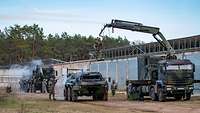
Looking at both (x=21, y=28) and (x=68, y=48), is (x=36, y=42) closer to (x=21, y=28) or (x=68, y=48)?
(x=21, y=28)

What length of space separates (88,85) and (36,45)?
305ft

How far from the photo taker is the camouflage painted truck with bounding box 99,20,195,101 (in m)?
35.6

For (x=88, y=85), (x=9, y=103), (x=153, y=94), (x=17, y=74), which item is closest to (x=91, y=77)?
(x=88, y=85)

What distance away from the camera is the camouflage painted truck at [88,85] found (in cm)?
3675

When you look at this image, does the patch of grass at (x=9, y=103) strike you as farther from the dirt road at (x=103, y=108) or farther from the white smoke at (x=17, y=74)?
the white smoke at (x=17, y=74)

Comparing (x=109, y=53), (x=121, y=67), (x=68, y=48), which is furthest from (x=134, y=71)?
(x=68, y=48)

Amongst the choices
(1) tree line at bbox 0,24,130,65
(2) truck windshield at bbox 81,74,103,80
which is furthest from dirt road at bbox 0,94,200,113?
(1) tree line at bbox 0,24,130,65

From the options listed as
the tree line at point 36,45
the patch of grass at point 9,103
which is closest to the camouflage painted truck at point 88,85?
the patch of grass at point 9,103

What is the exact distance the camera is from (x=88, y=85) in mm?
36719

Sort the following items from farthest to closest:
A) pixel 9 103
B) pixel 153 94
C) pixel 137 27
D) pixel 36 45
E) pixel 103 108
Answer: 1. pixel 36 45
2. pixel 137 27
3. pixel 153 94
4. pixel 9 103
5. pixel 103 108

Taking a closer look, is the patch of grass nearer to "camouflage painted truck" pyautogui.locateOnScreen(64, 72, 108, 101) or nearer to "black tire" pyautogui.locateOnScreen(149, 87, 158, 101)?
"camouflage painted truck" pyautogui.locateOnScreen(64, 72, 108, 101)

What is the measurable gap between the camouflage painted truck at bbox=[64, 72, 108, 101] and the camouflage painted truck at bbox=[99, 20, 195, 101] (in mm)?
2975

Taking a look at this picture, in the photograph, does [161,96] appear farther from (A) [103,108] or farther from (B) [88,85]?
(A) [103,108]

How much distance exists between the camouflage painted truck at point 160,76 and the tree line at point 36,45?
67887 mm
